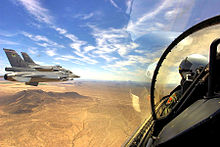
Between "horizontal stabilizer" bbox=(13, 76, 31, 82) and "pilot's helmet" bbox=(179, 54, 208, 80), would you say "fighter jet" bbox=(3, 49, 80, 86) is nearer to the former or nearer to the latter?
"horizontal stabilizer" bbox=(13, 76, 31, 82)

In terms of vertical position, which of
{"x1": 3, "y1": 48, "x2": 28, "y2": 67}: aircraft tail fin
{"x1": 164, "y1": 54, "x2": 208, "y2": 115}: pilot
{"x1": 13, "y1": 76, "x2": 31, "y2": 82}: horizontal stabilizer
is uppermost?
{"x1": 3, "y1": 48, "x2": 28, "y2": 67}: aircraft tail fin

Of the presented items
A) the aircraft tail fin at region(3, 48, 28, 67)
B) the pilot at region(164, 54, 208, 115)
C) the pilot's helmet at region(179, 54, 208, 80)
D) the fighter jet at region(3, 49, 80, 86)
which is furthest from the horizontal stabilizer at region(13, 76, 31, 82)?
the pilot's helmet at region(179, 54, 208, 80)

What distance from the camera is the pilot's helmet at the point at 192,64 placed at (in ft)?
6.49

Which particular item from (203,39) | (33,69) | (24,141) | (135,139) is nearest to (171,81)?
(203,39)

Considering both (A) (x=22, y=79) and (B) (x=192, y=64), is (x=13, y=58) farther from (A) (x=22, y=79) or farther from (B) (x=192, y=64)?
(B) (x=192, y=64)

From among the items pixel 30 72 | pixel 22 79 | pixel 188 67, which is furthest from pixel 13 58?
pixel 188 67

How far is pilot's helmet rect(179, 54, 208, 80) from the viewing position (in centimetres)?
198

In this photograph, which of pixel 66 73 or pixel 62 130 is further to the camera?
pixel 66 73

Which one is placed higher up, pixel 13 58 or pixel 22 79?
pixel 13 58

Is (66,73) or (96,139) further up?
(66,73)

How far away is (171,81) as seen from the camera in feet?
7.77

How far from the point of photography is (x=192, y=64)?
2047mm

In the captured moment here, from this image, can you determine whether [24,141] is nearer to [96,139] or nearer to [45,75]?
[96,139]

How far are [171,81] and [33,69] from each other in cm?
2646
